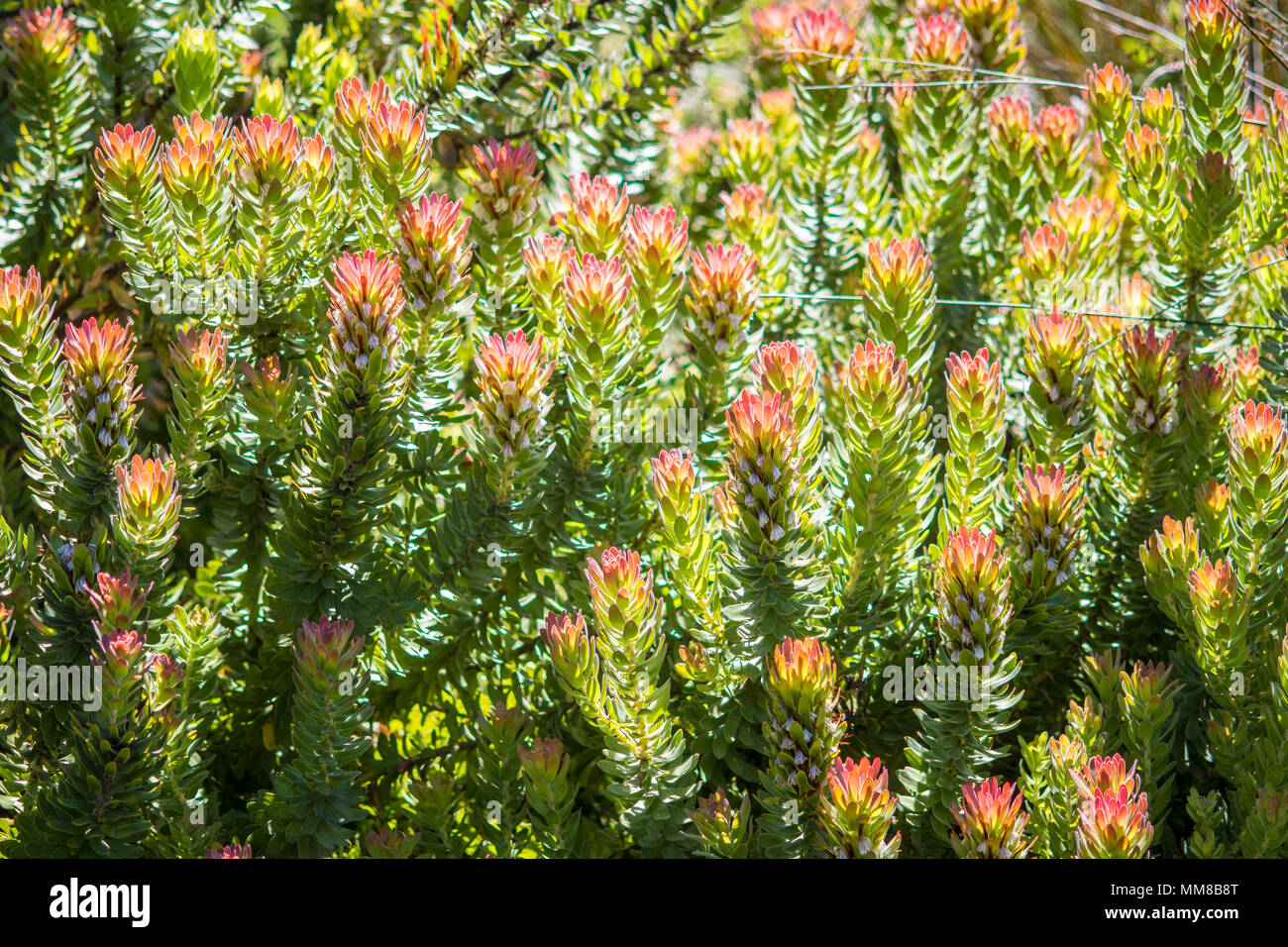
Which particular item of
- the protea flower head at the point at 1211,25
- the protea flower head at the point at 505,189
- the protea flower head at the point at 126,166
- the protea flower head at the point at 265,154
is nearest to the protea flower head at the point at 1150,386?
the protea flower head at the point at 1211,25

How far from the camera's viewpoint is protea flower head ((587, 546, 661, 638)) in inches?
63.7

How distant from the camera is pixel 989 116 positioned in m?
2.47

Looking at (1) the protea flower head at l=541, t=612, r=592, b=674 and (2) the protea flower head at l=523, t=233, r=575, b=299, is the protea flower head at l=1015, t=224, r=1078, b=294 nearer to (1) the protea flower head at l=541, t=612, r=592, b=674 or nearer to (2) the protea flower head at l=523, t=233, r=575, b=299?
(2) the protea flower head at l=523, t=233, r=575, b=299

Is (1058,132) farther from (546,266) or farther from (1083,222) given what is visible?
(546,266)

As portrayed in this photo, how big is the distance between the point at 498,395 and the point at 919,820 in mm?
1018

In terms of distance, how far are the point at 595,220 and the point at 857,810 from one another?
1.12m

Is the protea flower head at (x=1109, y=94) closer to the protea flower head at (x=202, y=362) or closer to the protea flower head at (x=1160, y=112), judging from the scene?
the protea flower head at (x=1160, y=112)

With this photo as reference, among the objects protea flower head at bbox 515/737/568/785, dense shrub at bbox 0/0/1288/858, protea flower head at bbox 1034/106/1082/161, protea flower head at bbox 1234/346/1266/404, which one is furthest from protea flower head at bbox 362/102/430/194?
protea flower head at bbox 1234/346/1266/404

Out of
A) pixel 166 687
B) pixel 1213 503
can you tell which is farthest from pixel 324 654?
pixel 1213 503

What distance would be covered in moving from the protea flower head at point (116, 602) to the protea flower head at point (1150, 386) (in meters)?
1.78

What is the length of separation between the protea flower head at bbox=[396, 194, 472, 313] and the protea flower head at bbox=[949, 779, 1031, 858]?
116 centimetres

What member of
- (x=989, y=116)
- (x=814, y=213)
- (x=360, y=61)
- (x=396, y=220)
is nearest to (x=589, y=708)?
(x=396, y=220)

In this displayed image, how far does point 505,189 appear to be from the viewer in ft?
6.46

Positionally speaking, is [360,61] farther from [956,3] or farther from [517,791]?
[517,791]
